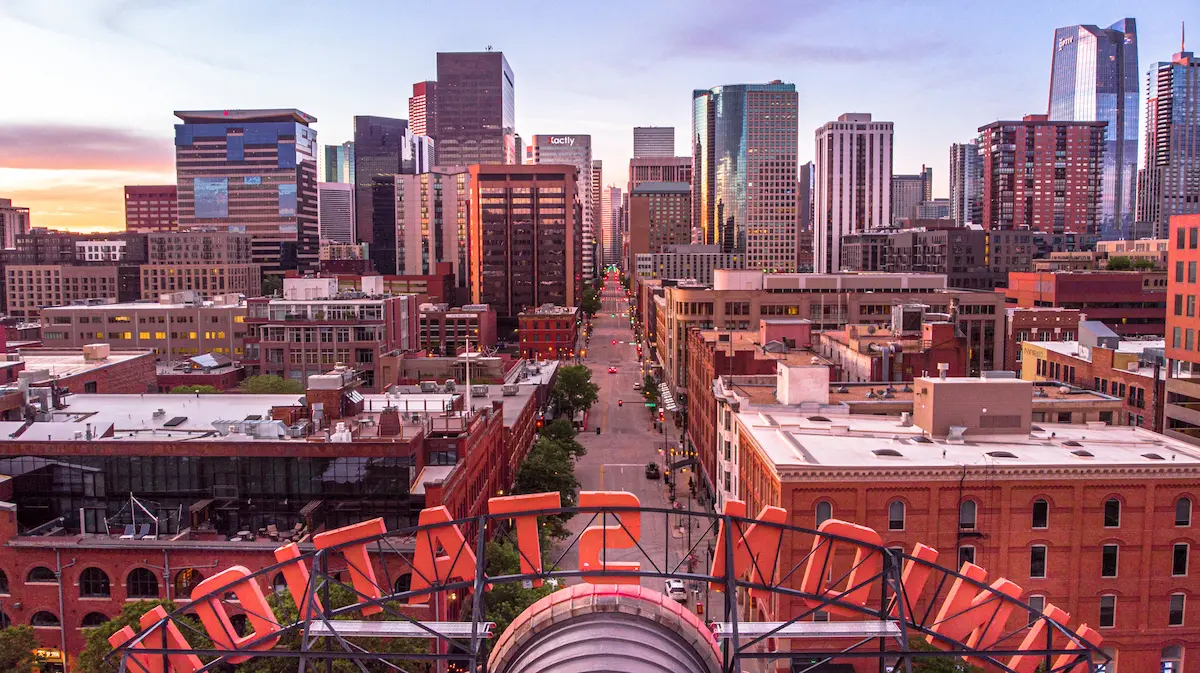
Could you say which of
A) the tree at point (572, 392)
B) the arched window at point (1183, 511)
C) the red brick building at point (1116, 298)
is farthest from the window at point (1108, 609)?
the red brick building at point (1116, 298)

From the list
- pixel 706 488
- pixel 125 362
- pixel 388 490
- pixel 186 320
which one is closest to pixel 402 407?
pixel 388 490

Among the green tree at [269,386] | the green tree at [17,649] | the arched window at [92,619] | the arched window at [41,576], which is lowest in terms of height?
the arched window at [92,619]

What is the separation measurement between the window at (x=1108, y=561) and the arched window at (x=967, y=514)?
5.97 metres

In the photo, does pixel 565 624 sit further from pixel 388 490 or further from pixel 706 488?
pixel 706 488

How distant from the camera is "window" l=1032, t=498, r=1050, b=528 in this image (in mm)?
40688

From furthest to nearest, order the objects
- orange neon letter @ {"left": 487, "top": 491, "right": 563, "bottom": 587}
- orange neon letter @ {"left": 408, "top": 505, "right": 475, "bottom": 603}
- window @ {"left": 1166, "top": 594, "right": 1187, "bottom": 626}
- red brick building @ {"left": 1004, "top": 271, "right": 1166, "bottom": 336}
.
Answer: red brick building @ {"left": 1004, "top": 271, "right": 1166, "bottom": 336} < window @ {"left": 1166, "top": 594, "right": 1187, "bottom": 626} < orange neon letter @ {"left": 408, "top": 505, "right": 475, "bottom": 603} < orange neon letter @ {"left": 487, "top": 491, "right": 563, "bottom": 587}

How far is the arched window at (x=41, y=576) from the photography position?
40.8 m

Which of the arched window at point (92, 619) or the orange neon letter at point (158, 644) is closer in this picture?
the orange neon letter at point (158, 644)

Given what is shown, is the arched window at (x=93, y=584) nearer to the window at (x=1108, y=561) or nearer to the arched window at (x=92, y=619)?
the arched window at (x=92, y=619)

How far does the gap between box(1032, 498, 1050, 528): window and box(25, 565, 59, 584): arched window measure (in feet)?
147

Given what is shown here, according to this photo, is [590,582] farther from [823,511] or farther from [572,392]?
[572,392]

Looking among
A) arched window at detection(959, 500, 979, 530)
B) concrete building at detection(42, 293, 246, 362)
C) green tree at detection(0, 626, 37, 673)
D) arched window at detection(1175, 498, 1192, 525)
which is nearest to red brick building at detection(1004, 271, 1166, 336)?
arched window at detection(1175, 498, 1192, 525)

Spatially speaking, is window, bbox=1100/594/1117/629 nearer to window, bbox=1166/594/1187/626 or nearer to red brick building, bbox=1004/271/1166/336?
window, bbox=1166/594/1187/626

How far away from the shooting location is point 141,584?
4066cm
